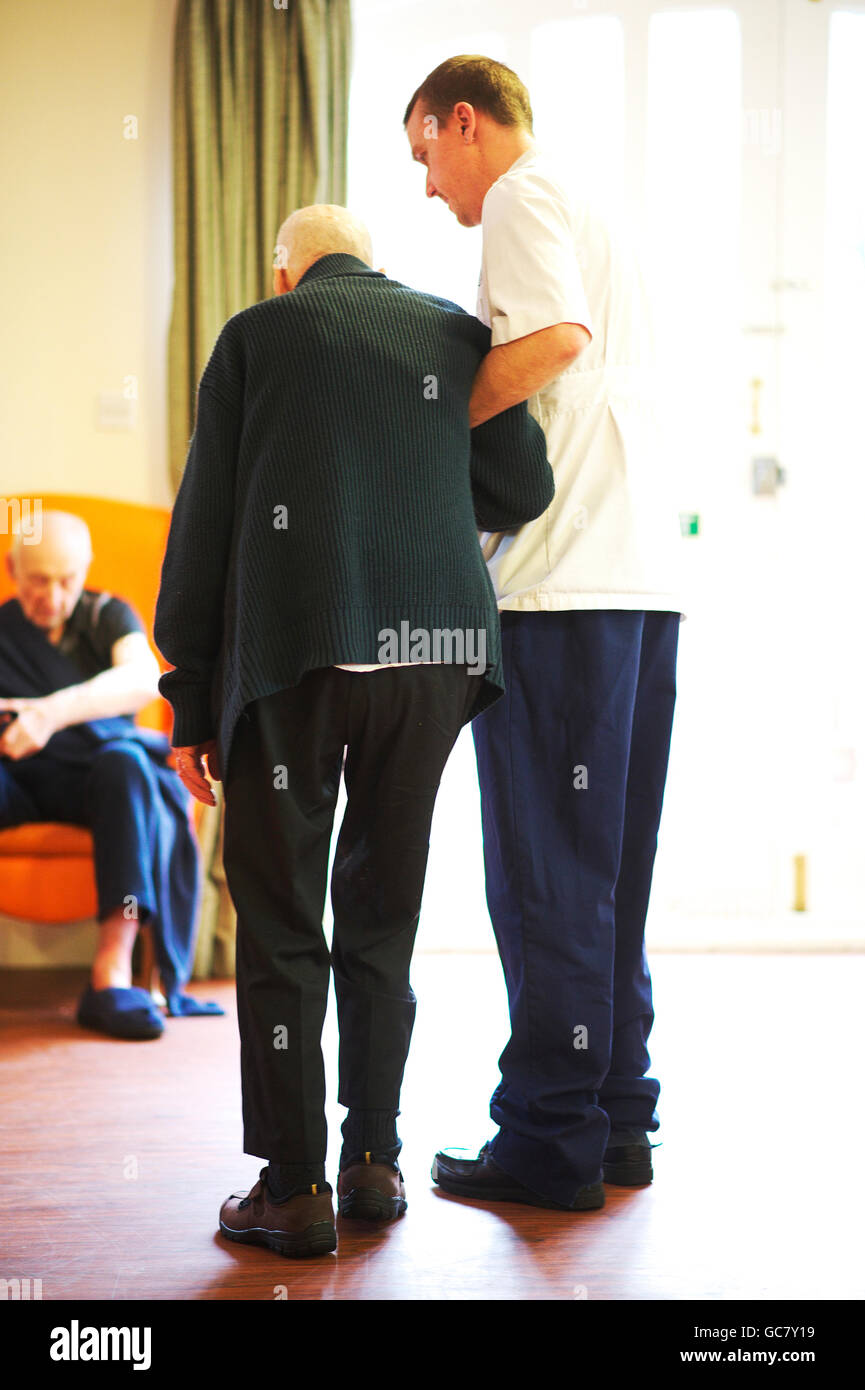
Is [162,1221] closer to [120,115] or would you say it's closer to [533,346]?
[533,346]

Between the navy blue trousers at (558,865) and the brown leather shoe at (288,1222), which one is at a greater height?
the navy blue trousers at (558,865)

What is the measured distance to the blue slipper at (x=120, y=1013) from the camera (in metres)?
2.24

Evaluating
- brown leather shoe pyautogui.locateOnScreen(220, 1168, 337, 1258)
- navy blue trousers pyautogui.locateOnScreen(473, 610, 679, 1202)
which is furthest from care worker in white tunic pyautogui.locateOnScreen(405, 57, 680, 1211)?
brown leather shoe pyautogui.locateOnScreen(220, 1168, 337, 1258)

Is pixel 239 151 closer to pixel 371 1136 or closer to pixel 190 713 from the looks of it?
pixel 190 713

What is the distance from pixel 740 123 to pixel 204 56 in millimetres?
1268

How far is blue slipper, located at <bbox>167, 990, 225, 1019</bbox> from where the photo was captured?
2.42 metres

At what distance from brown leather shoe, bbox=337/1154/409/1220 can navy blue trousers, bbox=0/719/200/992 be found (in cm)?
108

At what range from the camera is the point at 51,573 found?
253cm

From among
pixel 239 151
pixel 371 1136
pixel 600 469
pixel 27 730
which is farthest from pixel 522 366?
→ pixel 239 151

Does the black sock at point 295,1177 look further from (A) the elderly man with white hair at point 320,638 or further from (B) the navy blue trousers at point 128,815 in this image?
(B) the navy blue trousers at point 128,815

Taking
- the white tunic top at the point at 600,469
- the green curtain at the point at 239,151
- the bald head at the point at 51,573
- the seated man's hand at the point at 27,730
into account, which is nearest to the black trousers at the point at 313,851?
the white tunic top at the point at 600,469

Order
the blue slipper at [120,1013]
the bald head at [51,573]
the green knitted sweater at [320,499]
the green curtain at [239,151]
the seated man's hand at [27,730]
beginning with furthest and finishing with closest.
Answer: the green curtain at [239,151] < the bald head at [51,573] < the seated man's hand at [27,730] < the blue slipper at [120,1013] < the green knitted sweater at [320,499]

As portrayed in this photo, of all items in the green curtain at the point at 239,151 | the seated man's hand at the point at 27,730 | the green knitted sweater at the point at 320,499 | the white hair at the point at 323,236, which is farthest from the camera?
the green curtain at the point at 239,151

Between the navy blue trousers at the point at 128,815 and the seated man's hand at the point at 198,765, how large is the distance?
39.9 inches
